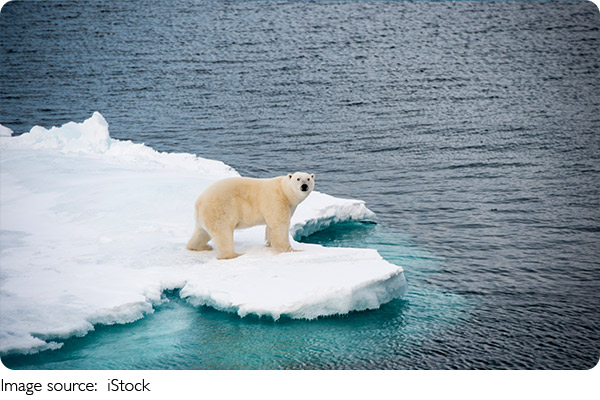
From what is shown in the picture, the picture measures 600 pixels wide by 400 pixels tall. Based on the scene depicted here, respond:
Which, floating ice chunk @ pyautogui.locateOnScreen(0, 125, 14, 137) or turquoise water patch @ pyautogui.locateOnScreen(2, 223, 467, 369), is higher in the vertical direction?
floating ice chunk @ pyautogui.locateOnScreen(0, 125, 14, 137)

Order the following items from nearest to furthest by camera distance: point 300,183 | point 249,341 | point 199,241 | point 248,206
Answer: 1. point 249,341
2. point 300,183
3. point 248,206
4. point 199,241

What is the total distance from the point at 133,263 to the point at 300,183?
2479 mm

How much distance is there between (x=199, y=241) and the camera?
359 inches

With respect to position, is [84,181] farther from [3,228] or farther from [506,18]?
[506,18]

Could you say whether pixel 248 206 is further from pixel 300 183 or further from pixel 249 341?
pixel 249 341

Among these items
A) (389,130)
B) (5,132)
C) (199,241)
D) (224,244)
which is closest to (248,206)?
(224,244)

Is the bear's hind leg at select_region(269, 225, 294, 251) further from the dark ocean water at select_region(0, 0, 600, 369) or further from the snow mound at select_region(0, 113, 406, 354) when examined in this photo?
the dark ocean water at select_region(0, 0, 600, 369)

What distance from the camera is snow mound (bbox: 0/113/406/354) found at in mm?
7426

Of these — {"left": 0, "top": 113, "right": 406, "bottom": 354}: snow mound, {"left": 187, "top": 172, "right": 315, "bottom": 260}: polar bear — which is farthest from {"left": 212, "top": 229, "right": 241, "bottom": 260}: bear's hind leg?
{"left": 0, "top": 113, "right": 406, "bottom": 354}: snow mound

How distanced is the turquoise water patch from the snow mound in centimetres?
14

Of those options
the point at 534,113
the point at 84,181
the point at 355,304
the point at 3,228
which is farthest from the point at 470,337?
the point at 534,113

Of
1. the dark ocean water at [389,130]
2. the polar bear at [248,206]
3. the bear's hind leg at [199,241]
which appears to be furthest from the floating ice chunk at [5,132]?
the polar bear at [248,206]

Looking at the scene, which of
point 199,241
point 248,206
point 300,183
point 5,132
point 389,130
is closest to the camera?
point 300,183

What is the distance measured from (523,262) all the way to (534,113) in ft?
24.8
